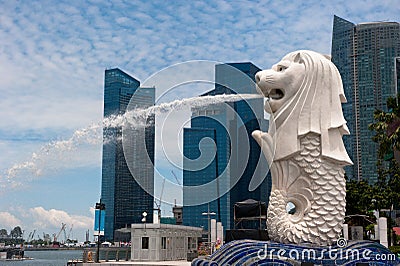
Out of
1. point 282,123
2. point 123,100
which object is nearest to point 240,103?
point 282,123

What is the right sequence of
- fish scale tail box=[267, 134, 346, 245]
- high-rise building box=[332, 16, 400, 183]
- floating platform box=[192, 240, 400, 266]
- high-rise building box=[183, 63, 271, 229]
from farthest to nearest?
high-rise building box=[332, 16, 400, 183] < high-rise building box=[183, 63, 271, 229] < fish scale tail box=[267, 134, 346, 245] < floating platform box=[192, 240, 400, 266]

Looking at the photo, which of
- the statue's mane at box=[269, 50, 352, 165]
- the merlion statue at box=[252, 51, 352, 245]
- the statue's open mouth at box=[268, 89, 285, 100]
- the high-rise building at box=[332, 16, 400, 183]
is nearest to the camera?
the merlion statue at box=[252, 51, 352, 245]

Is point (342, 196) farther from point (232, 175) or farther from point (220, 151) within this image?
point (220, 151)

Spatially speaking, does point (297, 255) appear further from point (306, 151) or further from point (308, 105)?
point (308, 105)

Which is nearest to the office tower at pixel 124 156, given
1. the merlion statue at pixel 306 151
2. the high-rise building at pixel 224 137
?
the high-rise building at pixel 224 137

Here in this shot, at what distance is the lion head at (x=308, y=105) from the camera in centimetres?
1353

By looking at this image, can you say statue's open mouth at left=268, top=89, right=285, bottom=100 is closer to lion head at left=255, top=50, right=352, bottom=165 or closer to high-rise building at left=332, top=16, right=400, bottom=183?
lion head at left=255, top=50, right=352, bottom=165

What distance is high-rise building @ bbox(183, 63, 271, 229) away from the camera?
1588 cm

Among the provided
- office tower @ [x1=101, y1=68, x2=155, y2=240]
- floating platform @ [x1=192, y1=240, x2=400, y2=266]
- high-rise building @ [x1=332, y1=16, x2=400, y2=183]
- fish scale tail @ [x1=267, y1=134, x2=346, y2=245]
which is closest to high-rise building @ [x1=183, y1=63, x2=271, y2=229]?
office tower @ [x1=101, y1=68, x2=155, y2=240]

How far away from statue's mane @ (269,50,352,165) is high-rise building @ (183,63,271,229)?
1564mm

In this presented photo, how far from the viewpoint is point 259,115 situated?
55.2 feet

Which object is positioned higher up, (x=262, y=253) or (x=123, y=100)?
(x=123, y=100)

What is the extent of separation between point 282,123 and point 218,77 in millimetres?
2812

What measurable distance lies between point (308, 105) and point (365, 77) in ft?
251
